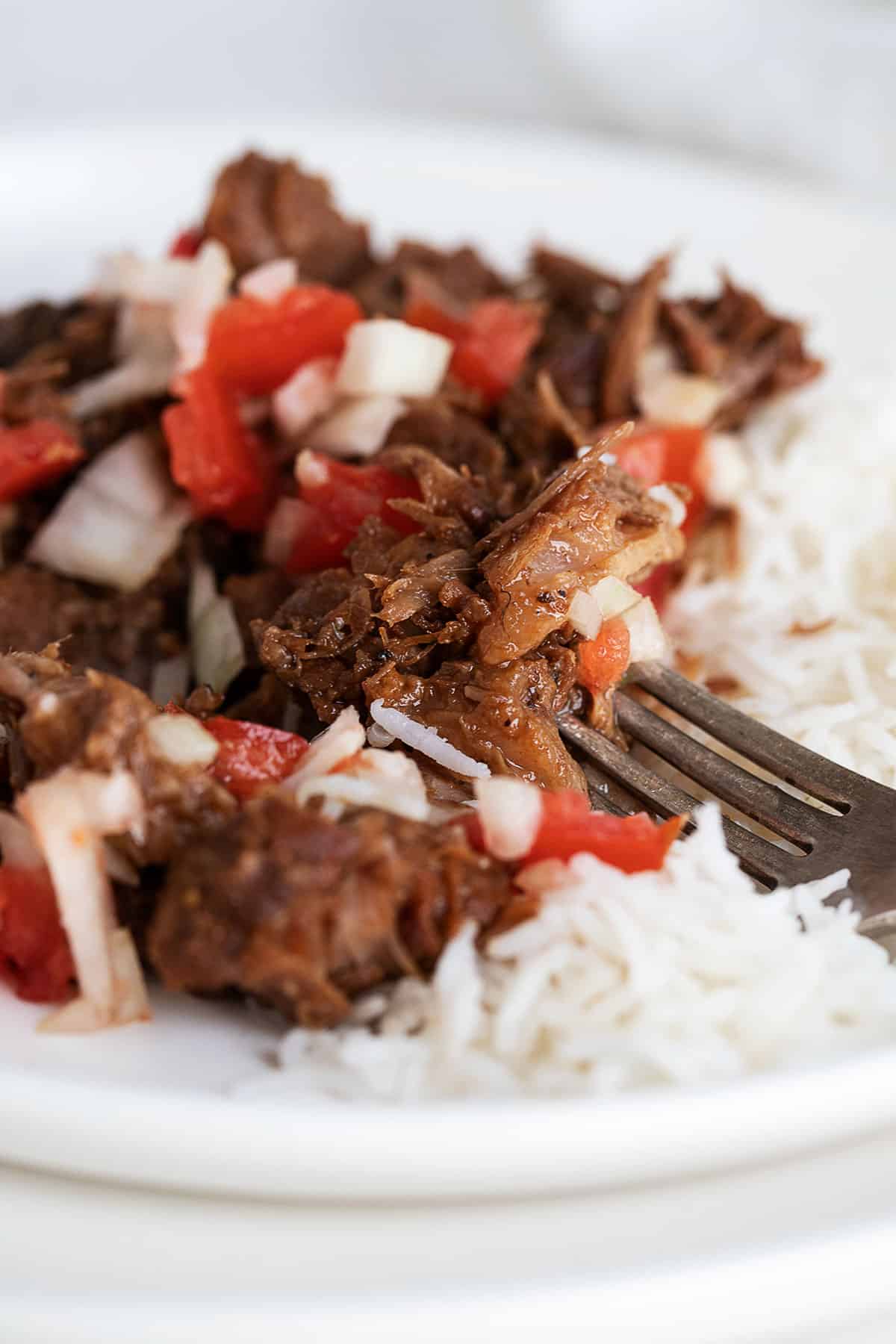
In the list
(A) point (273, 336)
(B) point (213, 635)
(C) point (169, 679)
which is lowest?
(C) point (169, 679)

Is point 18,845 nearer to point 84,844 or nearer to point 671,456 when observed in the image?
point 84,844

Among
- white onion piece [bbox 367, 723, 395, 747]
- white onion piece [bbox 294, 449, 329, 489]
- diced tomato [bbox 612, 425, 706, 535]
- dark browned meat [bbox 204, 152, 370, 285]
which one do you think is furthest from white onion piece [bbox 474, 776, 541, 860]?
dark browned meat [bbox 204, 152, 370, 285]

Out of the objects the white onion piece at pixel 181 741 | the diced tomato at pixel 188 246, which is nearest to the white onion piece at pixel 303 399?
the diced tomato at pixel 188 246

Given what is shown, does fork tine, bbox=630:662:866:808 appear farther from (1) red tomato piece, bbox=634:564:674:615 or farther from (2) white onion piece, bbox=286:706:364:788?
(2) white onion piece, bbox=286:706:364:788

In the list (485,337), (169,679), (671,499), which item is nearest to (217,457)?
(169,679)

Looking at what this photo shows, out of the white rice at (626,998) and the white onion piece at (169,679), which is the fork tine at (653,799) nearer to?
the white rice at (626,998)

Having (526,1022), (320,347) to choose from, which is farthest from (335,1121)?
(320,347)
